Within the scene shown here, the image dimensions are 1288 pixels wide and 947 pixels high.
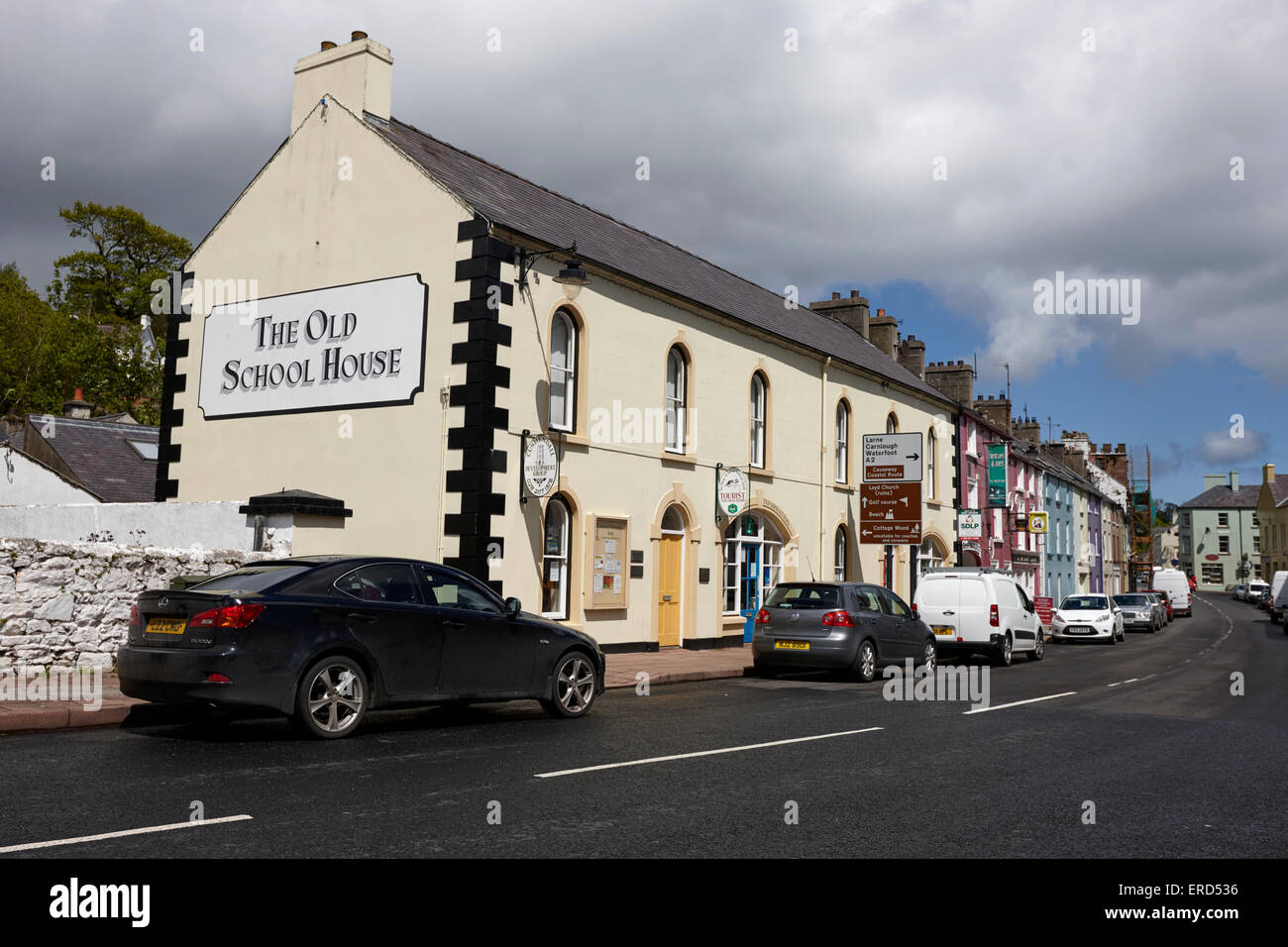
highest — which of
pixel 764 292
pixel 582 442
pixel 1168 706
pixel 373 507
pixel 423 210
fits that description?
pixel 764 292

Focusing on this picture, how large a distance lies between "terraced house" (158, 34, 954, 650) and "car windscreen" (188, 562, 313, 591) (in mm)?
6927

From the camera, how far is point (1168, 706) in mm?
13297

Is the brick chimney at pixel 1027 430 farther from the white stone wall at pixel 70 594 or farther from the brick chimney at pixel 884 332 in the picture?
the white stone wall at pixel 70 594

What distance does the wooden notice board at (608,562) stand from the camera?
728 inches

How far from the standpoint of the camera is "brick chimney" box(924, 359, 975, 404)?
40.0 metres

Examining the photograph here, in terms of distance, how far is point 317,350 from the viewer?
18766 millimetres

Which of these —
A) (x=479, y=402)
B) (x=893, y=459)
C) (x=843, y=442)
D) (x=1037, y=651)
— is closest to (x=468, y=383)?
(x=479, y=402)

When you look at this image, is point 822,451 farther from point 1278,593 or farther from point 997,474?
point 1278,593

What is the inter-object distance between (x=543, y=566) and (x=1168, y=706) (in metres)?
9.54

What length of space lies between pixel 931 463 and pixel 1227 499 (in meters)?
108
